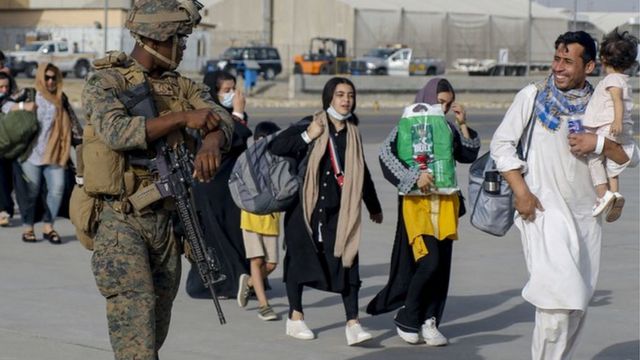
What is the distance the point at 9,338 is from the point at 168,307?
8.41 ft

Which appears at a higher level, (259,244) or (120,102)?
(120,102)

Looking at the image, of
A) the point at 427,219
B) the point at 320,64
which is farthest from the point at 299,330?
the point at 320,64

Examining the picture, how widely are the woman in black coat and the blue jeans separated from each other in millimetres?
4482

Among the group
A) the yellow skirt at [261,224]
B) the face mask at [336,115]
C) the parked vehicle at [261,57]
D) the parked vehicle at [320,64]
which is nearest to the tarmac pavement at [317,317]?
the yellow skirt at [261,224]

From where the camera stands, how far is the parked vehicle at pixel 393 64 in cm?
6156

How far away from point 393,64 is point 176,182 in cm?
5664

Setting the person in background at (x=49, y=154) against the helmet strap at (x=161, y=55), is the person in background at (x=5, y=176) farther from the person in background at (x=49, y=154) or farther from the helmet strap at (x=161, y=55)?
the helmet strap at (x=161, y=55)

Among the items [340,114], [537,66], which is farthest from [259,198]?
[537,66]

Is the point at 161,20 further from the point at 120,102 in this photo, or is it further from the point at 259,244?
the point at 259,244

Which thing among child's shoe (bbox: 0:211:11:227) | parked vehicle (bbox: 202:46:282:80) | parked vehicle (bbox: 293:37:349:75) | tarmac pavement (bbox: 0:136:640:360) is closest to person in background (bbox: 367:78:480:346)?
tarmac pavement (bbox: 0:136:640:360)

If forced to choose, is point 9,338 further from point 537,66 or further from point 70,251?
point 537,66

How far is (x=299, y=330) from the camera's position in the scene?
28.2 feet

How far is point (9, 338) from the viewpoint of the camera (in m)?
8.23

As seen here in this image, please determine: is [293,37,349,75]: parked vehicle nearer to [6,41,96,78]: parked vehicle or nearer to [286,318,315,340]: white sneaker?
[6,41,96,78]: parked vehicle
